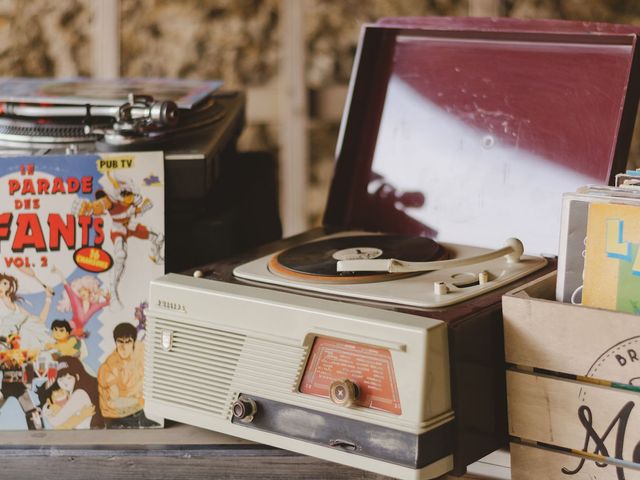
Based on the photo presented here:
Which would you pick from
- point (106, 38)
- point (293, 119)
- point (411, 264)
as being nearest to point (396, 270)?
point (411, 264)

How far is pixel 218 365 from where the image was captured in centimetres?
122

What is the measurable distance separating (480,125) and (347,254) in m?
0.39

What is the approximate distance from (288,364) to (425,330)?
204mm

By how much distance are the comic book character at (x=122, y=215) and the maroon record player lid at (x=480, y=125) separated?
414mm

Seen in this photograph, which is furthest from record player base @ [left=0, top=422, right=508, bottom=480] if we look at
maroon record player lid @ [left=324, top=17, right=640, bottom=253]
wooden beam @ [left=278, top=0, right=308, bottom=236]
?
wooden beam @ [left=278, top=0, right=308, bottom=236]

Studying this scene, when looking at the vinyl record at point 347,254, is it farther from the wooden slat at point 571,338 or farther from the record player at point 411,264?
the wooden slat at point 571,338

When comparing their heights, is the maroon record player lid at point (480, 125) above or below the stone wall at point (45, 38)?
below

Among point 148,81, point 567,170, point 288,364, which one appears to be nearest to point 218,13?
point 148,81

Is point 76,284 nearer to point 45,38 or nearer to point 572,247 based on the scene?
point 572,247

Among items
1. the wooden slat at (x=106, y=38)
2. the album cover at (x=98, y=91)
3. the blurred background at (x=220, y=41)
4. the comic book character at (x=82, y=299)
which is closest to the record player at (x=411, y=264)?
the comic book character at (x=82, y=299)

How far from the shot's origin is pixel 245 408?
119 centimetres

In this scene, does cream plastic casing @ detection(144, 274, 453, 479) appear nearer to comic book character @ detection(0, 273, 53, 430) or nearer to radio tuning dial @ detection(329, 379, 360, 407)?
radio tuning dial @ detection(329, 379, 360, 407)

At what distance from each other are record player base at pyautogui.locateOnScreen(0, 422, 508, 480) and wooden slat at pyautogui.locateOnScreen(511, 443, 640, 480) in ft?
0.13

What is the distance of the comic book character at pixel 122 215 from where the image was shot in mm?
1343
